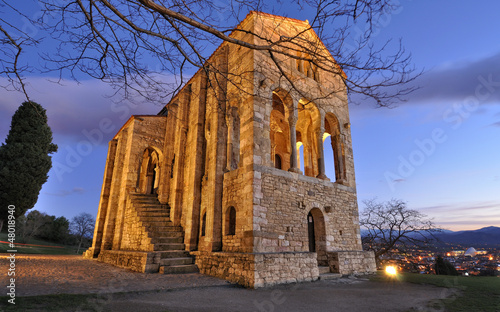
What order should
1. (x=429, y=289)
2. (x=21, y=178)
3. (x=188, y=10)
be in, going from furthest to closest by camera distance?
1. (x=21, y=178)
2. (x=429, y=289)
3. (x=188, y=10)

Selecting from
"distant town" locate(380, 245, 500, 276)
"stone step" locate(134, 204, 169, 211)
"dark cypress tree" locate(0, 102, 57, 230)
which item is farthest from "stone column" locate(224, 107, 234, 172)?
"dark cypress tree" locate(0, 102, 57, 230)

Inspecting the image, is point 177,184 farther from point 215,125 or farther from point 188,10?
point 188,10

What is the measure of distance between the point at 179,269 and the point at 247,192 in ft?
11.7

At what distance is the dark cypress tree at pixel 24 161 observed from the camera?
15531 mm

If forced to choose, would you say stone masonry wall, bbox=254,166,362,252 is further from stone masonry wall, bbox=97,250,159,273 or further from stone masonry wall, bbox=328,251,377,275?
stone masonry wall, bbox=97,250,159,273

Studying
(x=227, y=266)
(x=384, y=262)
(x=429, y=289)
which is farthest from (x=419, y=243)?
(x=227, y=266)

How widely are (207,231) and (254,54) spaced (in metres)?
6.98

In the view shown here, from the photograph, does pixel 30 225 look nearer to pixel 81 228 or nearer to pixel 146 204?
pixel 81 228

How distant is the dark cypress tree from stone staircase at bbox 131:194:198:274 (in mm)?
8390

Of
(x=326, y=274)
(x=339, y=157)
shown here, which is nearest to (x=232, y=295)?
(x=326, y=274)

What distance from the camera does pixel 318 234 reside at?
10141mm

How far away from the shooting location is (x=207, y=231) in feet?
31.0

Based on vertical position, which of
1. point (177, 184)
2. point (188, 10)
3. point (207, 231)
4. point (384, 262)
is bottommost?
point (384, 262)

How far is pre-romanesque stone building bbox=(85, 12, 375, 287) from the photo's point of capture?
8.11 metres
